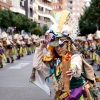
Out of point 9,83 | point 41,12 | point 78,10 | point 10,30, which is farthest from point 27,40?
point 78,10

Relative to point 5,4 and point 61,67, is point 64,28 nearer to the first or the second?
point 61,67

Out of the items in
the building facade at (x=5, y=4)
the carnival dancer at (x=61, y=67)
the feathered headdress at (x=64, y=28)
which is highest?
the building facade at (x=5, y=4)

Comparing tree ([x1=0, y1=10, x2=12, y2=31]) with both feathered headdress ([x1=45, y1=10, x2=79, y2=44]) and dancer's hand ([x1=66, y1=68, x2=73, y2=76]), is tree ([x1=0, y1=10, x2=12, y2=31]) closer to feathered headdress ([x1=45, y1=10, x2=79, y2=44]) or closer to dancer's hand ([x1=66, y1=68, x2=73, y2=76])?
feathered headdress ([x1=45, y1=10, x2=79, y2=44])

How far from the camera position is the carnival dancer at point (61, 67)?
13.2ft

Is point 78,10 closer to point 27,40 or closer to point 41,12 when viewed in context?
point 41,12

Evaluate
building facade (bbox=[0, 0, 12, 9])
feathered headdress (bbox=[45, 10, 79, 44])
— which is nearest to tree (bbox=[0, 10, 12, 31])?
building facade (bbox=[0, 0, 12, 9])

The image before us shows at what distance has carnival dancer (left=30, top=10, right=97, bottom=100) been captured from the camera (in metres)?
4.02

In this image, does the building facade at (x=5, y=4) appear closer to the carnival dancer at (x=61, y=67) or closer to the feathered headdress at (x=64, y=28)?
the carnival dancer at (x=61, y=67)

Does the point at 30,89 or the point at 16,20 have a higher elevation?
the point at 16,20

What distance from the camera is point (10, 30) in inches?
1704

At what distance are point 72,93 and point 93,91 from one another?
15.1 inches

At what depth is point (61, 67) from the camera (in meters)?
3.97

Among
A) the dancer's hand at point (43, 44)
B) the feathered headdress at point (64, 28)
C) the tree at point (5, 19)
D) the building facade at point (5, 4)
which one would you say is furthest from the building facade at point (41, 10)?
the feathered headdress at point (64, 28)

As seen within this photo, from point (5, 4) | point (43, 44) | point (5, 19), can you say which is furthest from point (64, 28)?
point (5, 4)
